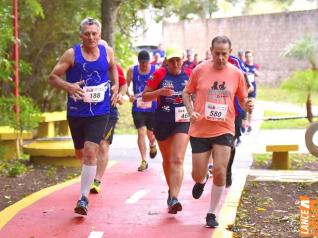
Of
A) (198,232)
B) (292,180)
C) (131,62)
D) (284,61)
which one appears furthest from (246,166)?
(284,61)

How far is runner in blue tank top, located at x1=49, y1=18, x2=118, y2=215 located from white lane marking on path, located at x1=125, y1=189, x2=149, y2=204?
1.13m

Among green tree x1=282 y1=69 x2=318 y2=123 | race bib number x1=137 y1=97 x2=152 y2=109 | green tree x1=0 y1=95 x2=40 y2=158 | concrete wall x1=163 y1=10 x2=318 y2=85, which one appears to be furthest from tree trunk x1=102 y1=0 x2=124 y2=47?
concrete wall x1=163 y1=10 x2=318 y2=85

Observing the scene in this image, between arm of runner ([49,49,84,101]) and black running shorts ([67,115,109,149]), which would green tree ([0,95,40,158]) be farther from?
arm of runner ([49,49,84,101])

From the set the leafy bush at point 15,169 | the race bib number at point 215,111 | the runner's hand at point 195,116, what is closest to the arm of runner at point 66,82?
the runner's hand at point 195,116

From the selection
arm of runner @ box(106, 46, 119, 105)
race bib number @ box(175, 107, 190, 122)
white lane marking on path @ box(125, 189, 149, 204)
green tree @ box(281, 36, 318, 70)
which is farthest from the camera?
green tree @ box(281, 36, 318, 70)

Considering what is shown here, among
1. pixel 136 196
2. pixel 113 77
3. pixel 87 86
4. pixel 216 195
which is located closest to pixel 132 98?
pixel 136 196

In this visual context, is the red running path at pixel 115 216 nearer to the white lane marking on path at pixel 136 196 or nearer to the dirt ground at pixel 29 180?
the white lane marking on path at pixel 136 196

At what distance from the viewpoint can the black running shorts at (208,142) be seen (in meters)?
6.77

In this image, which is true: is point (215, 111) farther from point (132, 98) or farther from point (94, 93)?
point (132, 98)

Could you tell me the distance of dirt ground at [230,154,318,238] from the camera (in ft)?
22.5

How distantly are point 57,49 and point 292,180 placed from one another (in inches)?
368

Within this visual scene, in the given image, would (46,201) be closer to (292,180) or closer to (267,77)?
(292,180)

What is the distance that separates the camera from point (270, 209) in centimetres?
796

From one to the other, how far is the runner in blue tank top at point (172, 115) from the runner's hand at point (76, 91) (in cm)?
78
